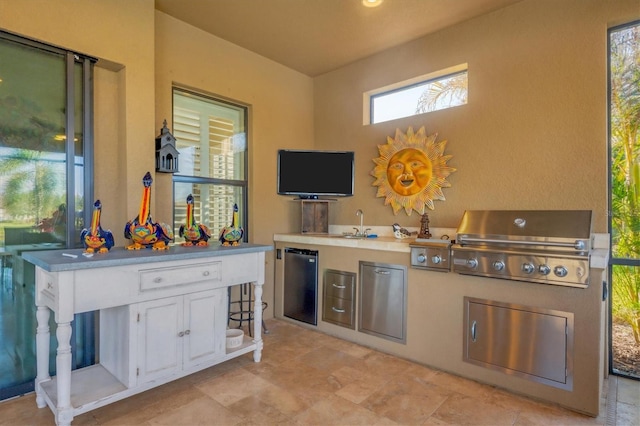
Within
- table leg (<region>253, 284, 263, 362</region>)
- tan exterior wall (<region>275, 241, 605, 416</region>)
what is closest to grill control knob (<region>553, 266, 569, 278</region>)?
tan exterior wall (<region>275, 241, 605, 416</region>)

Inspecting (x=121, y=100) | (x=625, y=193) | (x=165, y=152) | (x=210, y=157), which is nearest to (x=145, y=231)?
(x=165, y=152)

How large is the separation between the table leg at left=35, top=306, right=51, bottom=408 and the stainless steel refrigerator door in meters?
2.04

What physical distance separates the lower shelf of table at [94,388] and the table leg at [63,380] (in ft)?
0.14

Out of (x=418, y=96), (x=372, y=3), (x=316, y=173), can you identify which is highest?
(x=372, y=3)

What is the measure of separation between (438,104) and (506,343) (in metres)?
2.12

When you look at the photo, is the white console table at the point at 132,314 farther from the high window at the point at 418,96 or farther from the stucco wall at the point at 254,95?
the high window at the point at 418,96

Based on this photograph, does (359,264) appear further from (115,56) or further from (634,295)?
(115,56)

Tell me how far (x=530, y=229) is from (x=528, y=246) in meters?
0.13

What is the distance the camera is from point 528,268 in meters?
2.15

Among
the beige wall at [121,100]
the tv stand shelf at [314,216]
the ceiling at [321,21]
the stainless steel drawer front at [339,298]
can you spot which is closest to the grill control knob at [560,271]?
the stainless steel drawer front at [339,298]

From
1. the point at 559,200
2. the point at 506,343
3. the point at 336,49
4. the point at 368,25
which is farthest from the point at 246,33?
the point at 506,343

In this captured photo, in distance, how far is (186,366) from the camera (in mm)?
2191

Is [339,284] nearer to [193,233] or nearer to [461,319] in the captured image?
[461,319]

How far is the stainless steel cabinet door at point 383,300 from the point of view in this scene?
9.09ft
